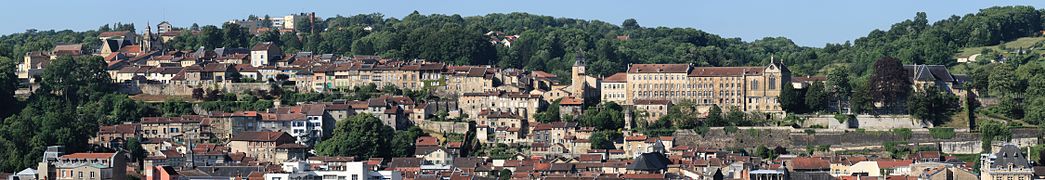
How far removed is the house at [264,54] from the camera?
9419cm

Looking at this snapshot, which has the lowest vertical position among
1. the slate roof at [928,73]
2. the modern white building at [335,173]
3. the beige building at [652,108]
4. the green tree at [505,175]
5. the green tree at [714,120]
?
the green tree at [505,175]

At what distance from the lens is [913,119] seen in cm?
7850

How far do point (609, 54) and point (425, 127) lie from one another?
2085 centimetres

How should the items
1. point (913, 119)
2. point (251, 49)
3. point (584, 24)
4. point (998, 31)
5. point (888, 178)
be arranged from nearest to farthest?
point (888, 178) < point (913, 119) < point (251, 49) < point (998, 31) < point (584, 24)

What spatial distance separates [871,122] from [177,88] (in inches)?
1133

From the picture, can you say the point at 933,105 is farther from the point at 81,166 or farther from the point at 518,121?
the point at 81,166

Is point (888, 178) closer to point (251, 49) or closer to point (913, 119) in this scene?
point (913, 119)

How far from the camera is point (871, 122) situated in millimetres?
78750

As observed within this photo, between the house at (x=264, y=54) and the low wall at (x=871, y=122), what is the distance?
26492mm

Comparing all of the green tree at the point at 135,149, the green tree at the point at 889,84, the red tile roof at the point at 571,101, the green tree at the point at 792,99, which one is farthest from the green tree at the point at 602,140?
the green tree at the point at 135,149

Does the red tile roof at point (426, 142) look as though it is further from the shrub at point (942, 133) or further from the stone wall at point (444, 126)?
the shrub at point (942, 133)

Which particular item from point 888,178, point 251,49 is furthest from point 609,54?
point 888,178

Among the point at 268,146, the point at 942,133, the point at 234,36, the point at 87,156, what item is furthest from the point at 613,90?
the point at 234,36

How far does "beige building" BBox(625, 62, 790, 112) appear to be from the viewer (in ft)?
267
